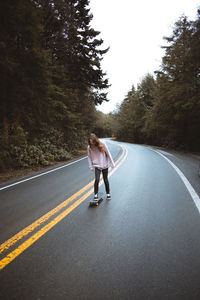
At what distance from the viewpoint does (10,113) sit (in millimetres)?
10836

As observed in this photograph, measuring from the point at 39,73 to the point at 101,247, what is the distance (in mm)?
9174

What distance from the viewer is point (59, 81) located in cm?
1504

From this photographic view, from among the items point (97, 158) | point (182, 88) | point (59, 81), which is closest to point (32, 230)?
point (97, 158)

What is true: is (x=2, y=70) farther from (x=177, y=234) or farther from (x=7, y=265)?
(x=177, y=234)

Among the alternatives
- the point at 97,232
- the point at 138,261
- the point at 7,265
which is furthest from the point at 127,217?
the point at 7,265

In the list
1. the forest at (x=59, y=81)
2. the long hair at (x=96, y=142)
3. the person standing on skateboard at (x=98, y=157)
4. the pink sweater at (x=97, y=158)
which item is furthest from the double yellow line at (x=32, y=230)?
the forest at (x=59, y=81)

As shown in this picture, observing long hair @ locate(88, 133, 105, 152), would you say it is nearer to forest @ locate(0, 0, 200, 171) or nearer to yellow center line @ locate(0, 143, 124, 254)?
yellow center line @ locate(0, 143, 124, 254)

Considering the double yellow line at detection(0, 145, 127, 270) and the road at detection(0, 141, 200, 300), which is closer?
the road at detection(0, 141, 200, 300)

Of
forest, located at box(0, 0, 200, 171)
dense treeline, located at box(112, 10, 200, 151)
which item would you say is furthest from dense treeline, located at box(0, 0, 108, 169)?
dense treeline, located at box(112, 10, 200, 151)

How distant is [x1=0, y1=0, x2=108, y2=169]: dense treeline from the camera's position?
8852 mm

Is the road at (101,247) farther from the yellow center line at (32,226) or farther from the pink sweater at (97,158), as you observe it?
the pink sweater at (97,158)

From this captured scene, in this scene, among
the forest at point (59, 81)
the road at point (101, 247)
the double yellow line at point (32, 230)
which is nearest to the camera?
the road at point (101, 247)

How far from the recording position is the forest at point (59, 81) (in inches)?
361

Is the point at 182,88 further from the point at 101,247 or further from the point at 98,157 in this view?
the point at 101,247
